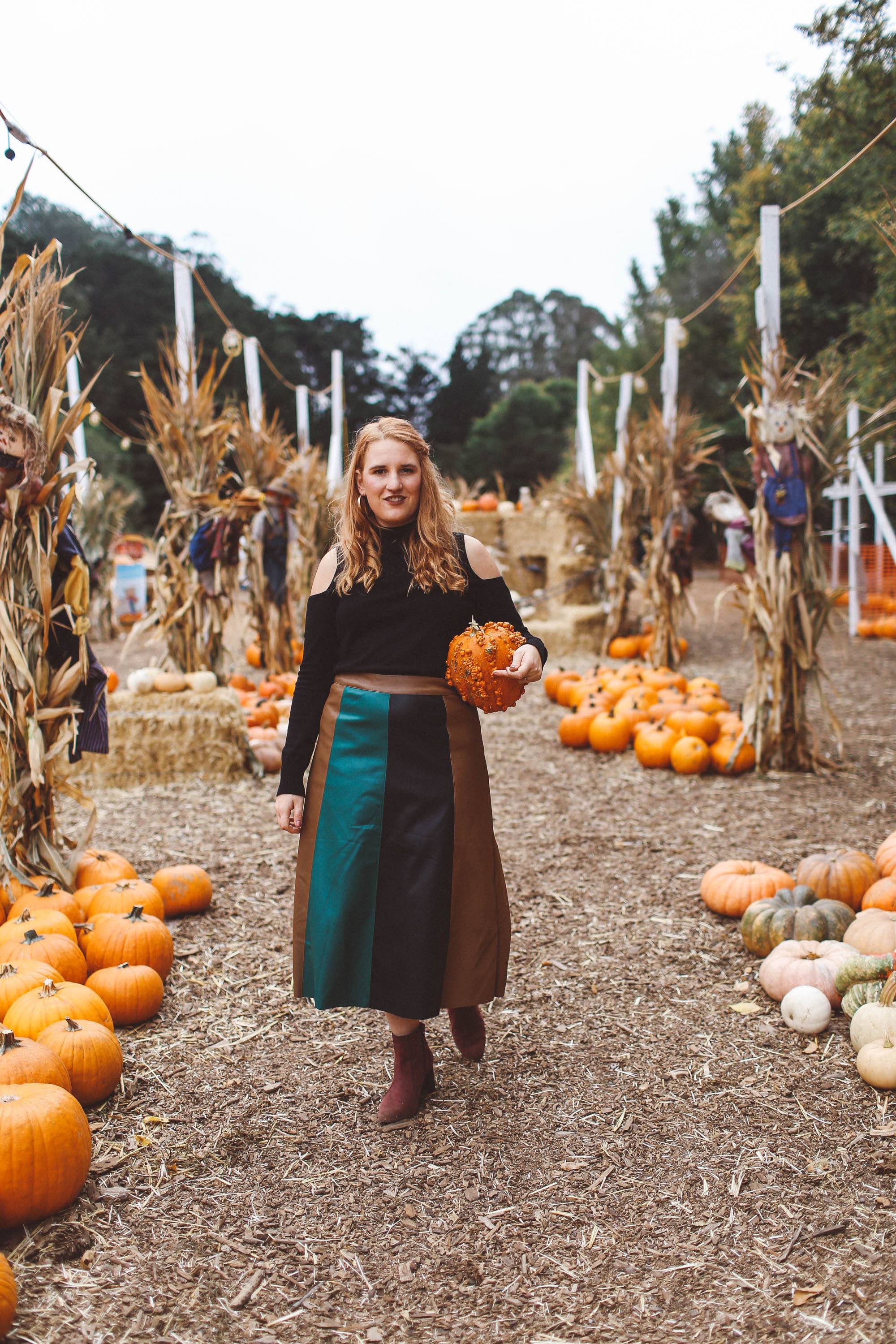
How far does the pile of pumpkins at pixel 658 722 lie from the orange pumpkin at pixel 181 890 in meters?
3.20

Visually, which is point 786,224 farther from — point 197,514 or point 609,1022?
point 609,1022

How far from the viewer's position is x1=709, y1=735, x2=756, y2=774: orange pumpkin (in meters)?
5.81

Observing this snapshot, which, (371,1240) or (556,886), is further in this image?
(556,886)

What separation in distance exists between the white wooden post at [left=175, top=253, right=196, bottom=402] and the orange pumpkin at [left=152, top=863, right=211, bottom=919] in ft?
11.5

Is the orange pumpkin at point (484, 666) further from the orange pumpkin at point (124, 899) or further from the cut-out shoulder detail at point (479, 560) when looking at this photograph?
the orange pumpkin at point (124, 899)

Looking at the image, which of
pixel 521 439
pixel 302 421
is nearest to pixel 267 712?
pixel 302 421

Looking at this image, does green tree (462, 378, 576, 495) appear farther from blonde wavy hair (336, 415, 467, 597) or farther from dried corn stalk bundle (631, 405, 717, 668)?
blonde wavy hair (336, 415, 467, 597)

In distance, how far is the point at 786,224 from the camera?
57.0ft

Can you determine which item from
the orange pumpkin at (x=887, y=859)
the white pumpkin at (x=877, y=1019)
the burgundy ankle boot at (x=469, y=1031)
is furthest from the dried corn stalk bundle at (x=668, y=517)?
the burgundy ankle boot at (x=469, y=1031)

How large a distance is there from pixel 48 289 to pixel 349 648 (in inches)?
79.5

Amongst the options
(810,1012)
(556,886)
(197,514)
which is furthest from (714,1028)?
(197,514)

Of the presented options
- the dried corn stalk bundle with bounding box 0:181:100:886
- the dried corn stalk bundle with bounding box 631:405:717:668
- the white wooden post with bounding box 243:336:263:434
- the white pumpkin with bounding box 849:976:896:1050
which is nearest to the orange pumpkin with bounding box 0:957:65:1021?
the dried corn stalk bundle with bounding box 0:181:100:886

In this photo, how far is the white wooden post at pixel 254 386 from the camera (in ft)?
29.9

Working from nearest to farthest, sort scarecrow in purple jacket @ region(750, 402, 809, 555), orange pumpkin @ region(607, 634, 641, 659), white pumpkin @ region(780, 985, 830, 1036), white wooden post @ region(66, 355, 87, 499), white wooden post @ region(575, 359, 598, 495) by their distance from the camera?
1. white pumpkin @ region(780, 985, 830, 1036)
2. white wooden post @ region(66, 355, 87, 499)
3. scarecrow in purple jacket @ region(750, 402, 809, 555)
4. orange pumpkin @ region(607, 634, 641, 659)
5. white wooden post @ region(575, 359, 598, 495)
